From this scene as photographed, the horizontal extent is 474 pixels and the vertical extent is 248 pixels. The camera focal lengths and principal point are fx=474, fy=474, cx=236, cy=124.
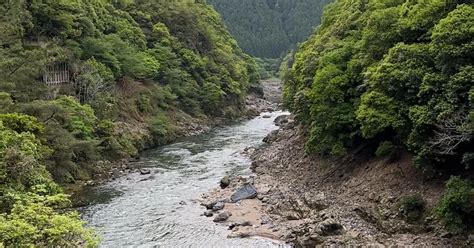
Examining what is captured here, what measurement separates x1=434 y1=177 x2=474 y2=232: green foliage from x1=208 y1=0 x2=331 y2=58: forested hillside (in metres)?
142

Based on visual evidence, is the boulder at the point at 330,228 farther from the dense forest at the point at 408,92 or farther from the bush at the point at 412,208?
the dense forest at the point at 408,92

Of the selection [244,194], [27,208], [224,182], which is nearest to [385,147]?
[244,194]

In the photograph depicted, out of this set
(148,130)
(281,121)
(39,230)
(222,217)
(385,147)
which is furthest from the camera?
(281,121)

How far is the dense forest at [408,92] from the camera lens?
18844 millimetres

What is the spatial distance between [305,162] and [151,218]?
494 inches

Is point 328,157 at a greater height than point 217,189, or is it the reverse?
point 328,157

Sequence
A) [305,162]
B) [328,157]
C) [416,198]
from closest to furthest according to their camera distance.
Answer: [416,198]
[328,157]
[305,162]

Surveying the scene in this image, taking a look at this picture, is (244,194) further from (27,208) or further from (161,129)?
(161,129)

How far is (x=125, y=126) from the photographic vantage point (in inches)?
1837

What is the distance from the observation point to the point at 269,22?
17300 centimetres

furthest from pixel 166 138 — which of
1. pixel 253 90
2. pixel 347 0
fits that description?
pixel 253 90

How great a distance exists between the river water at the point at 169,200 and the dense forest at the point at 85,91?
2.87 metres

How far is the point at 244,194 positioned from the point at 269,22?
149m

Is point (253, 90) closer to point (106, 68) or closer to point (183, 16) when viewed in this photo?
point (183, 16)
